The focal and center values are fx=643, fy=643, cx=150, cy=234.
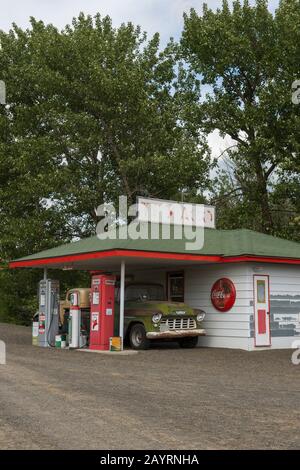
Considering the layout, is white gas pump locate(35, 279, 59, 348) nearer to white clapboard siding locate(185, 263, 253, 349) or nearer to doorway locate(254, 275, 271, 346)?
white clapboard siding locate(185, 263, 253, 349)

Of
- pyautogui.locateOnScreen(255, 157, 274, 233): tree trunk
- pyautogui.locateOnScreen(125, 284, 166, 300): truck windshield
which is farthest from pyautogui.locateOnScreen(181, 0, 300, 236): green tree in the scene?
pyautogui.locateOnScreen(125, 284, 166, 300): truck windshield

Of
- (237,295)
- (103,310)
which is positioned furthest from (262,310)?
(103,310)

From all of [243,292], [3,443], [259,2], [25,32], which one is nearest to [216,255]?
[243,292]

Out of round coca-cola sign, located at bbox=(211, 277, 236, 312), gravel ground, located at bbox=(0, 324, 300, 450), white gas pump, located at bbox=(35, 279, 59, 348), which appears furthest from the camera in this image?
white gas pump, located at bbox=(35, 279, 59, 348)


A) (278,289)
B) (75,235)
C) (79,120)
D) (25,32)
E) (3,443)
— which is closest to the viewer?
(3,443)

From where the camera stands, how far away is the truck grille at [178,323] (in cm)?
1844

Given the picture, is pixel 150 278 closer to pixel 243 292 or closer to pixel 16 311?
pixel 243 292

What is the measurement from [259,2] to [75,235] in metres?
15.8

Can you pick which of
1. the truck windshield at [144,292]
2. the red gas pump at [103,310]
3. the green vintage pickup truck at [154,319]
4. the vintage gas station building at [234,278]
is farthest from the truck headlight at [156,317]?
the truck windshield at [144,292]

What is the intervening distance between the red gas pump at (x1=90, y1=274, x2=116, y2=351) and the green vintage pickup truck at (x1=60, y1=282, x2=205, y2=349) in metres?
0.83

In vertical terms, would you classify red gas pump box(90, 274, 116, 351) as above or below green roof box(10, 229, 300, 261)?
below

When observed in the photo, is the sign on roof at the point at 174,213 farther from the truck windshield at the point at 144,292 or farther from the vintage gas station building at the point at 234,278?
the truck windshield at the point at 144,292

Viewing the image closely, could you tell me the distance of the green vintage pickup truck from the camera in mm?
18344

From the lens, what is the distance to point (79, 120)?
106 feet
